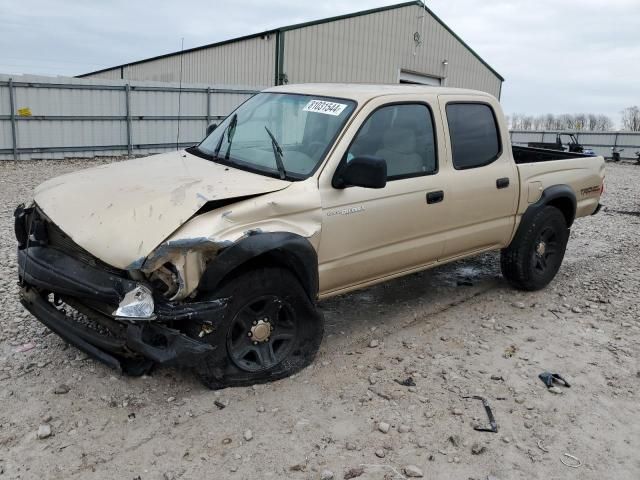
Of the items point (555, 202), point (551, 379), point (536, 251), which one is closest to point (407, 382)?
point (551, 379)

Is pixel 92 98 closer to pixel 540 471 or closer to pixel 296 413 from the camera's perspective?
pixel 296 413

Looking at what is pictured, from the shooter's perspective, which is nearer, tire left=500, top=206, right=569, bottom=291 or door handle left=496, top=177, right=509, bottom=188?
door handle left=496, top=177, right=509, bottom=188

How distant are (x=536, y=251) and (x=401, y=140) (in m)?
2.22

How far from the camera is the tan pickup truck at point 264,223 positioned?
10.4 feet

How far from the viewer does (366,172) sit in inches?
141

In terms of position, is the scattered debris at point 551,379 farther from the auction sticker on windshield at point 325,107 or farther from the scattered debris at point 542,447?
the auction sticker on windshield at point 325,107

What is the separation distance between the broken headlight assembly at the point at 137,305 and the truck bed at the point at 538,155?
462 cm

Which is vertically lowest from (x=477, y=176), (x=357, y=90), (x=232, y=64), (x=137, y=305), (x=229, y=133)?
(x=137, y=305)

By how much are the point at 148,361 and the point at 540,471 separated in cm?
226

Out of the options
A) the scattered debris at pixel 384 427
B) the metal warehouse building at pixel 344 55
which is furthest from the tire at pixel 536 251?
the metal warehouse building at pixel 344 55

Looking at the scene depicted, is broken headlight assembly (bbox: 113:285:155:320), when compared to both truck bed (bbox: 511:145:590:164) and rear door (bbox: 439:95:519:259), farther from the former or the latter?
truck bed (bbox: 511:145:590:164)

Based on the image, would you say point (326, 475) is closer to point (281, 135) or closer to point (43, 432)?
point (43, 432)

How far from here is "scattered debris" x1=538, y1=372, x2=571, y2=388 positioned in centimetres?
395

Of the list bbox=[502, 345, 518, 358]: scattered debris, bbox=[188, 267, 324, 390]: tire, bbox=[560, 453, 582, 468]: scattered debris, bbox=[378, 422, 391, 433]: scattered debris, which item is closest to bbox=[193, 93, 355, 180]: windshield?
bbox=[188, 267, 324, 390]: tire
